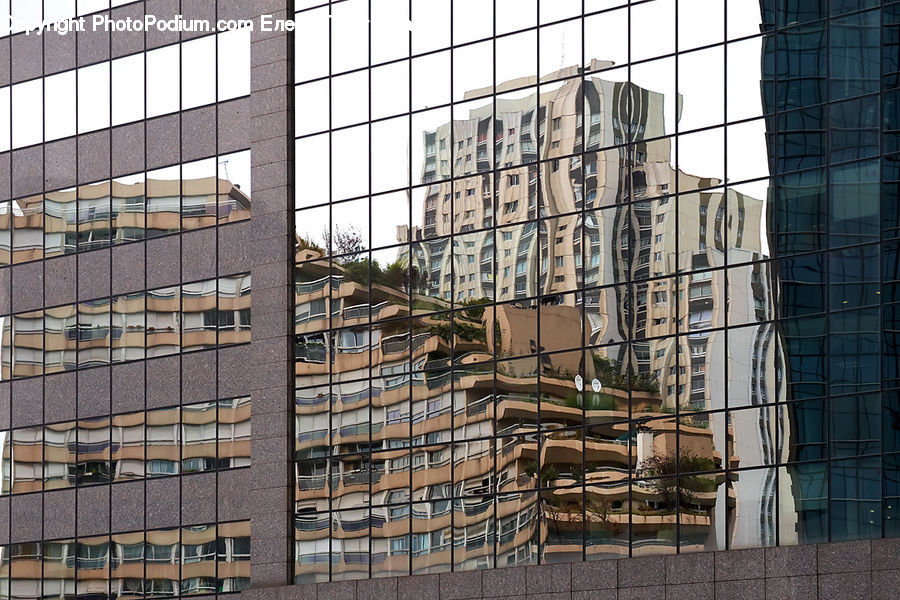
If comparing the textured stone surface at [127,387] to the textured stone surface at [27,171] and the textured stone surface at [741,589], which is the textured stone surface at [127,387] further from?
the textured stone surface at [741,589]

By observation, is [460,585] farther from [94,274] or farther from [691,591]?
[94,274]

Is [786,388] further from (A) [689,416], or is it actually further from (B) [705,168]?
(B) [705,168]

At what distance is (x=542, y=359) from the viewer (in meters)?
38.6

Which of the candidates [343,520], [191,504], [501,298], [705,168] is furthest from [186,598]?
[705,168]

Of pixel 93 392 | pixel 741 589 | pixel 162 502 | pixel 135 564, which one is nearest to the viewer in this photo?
pixel 741 589

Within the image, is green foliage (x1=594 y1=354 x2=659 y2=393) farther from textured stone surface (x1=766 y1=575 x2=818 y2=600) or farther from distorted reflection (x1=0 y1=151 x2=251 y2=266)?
distorted reflection (x1=0 y1=151 x2=251 y2=266)

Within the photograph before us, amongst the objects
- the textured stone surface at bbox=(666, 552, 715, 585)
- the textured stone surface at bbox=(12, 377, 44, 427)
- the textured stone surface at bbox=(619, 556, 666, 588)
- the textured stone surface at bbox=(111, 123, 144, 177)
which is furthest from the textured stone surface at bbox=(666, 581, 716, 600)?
the textured stone surface at bbox=(12, 377, 44, 427)

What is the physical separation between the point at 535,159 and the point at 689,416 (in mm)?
8460

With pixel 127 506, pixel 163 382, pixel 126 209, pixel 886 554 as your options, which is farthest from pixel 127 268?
pixel 886 554

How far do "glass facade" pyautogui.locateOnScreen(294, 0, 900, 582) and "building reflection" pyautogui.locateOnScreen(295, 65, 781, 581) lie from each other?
0.07m

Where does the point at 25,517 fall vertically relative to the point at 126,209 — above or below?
below

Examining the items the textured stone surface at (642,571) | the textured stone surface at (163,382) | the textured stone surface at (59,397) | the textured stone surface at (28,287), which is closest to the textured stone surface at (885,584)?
the textured stone surface at (642,571)

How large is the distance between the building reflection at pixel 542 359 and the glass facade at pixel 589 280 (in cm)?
7

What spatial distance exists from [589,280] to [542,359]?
2.50 metres
